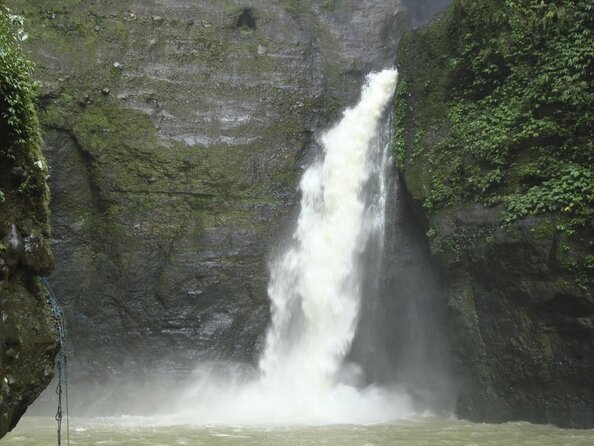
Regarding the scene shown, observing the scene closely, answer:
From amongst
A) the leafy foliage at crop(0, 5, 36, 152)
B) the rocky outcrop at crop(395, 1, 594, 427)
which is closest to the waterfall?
the rocky outcrop at crop(395, 1, 594, 427)

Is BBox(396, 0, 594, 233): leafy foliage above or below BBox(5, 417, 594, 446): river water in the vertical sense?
above

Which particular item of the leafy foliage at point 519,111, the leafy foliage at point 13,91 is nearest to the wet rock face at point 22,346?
the leafy foliage at point 13,91

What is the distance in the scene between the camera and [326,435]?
9141 millimetres

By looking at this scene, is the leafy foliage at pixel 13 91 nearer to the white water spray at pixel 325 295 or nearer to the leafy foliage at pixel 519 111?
the white water spray at pixel 325 295

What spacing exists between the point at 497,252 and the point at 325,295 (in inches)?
198

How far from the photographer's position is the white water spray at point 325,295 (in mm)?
12664

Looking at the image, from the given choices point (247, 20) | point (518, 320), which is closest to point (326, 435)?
point (518, 320)

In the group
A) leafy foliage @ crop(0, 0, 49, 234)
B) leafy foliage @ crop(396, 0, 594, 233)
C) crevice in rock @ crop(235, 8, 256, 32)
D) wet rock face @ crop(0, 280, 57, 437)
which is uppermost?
crevice in rock @ crop(235, 8, 256, 32)

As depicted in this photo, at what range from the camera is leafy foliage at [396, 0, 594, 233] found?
9852 millimetres

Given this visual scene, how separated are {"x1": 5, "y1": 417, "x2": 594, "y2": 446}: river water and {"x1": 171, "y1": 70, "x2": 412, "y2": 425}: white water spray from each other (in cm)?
174

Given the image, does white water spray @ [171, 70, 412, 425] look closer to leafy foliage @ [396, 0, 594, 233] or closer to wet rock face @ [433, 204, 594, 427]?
wet rock face @ [433, 204, 594, 427]

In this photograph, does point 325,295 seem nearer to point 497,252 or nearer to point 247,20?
point 497,252

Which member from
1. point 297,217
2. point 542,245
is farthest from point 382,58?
point 542,245

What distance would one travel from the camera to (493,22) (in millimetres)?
11727
